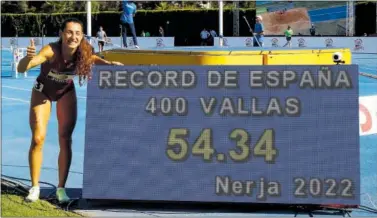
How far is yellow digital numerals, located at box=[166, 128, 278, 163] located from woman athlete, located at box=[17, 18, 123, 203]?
99cm

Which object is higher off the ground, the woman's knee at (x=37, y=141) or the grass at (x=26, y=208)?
the woman's knee at (x=37, y=141)

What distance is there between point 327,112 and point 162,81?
1462mm

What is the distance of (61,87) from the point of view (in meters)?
6.01

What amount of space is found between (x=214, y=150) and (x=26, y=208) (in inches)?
67.5

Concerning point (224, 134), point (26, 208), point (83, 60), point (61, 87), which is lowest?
point (26, 208)

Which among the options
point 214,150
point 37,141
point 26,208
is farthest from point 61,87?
point 214,150

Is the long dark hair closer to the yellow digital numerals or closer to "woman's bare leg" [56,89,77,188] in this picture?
"woman's bare leg" [56,89,77,188]

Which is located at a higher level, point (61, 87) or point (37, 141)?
point (61, 87)

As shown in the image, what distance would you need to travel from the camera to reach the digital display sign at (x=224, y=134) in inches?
220

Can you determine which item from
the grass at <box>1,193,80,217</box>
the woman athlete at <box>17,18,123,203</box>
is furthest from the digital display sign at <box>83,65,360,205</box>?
the grass at <box>1,193,80,217</box>

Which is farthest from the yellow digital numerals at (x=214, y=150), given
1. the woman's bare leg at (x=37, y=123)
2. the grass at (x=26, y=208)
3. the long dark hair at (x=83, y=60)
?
the woman's bare leg at (x=37, y=123)

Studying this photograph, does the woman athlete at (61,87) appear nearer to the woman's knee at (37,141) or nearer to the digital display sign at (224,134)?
the woman's knee at (37,141)

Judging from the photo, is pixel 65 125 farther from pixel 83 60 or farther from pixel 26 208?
pixel 26 208

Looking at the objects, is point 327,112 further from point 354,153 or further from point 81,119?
point 81,119
